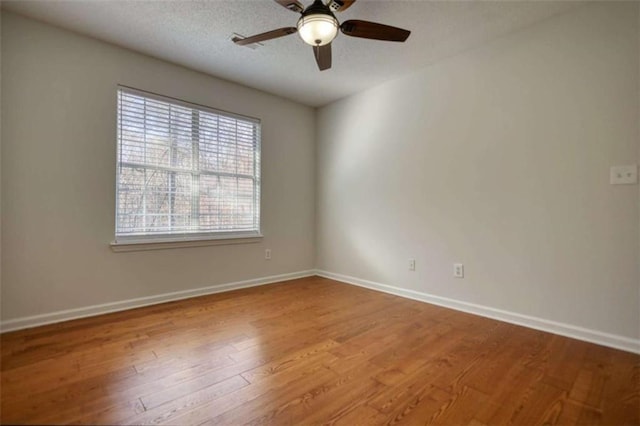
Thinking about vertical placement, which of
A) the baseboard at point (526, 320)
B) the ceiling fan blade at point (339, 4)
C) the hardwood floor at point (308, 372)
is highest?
the ceiling fan blade at point (339, 4)

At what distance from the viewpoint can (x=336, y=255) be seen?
4.20 m

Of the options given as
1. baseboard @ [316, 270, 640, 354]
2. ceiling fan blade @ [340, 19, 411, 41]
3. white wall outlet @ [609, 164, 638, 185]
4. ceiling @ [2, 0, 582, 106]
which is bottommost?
baseboard @ [316, 270, 640, 354]

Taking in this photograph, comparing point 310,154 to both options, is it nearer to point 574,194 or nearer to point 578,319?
point 574,194

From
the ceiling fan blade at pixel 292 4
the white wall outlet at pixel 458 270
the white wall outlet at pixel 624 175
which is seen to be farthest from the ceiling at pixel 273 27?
the white wall outlet at pixel 458 270

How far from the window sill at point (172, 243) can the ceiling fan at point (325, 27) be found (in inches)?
81.6

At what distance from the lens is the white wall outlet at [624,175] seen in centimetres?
205

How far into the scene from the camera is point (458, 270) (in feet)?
9.64

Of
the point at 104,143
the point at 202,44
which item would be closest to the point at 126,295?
the point at 104,143

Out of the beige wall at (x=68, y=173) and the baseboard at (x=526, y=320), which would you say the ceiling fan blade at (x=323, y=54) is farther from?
the baseboard at (x=526, y=320)

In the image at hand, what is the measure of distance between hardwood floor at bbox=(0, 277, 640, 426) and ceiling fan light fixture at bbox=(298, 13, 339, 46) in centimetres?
201

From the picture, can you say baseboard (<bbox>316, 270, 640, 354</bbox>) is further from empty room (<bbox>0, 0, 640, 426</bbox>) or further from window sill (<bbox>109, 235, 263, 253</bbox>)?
window sill (<bbox>109, 235, 263, 253</bbox>)

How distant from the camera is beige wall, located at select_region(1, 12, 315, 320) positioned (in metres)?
2.36

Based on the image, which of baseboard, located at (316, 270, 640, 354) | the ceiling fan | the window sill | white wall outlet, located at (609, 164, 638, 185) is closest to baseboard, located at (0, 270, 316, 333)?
the window sill

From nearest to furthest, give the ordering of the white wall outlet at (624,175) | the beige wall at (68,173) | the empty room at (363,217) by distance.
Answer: the empty room at (363,217) < the white wall outlet at (624,175) < the beige wall at (68,173)
